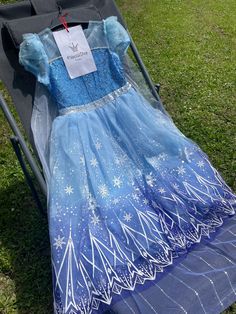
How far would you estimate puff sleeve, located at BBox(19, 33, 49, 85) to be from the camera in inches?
85.6

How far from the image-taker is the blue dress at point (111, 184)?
1842 mm

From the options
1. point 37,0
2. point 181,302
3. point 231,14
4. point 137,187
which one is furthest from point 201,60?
point 181,302

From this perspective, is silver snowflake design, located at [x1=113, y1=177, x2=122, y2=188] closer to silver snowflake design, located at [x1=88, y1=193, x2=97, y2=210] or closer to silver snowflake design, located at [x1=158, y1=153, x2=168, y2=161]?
silver snowflake design, located at [x1=88, y1=193, x2=97, y2=210]

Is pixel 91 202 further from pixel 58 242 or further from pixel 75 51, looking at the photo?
pixel 75 51

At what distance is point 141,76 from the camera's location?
260cm

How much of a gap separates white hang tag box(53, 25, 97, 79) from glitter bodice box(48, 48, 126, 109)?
3 cm

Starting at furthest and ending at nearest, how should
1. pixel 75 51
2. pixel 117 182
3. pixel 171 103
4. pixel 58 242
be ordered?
1. pixel 171 103
2. pixel 75 51
3. pixel 117 182
4. pixel 58 242

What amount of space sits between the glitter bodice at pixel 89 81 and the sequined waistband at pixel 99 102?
0.02 m

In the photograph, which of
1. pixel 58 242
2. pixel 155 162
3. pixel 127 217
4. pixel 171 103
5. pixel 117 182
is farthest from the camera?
pixel 171 103

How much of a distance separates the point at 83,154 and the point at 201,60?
8.89 feet

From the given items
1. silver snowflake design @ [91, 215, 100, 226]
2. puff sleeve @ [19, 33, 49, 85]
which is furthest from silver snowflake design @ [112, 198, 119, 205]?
puff sleeve @ [19, 33, 49, 85]

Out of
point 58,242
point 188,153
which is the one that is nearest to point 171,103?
point 188,153

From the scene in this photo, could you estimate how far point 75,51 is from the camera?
2344 millimetres

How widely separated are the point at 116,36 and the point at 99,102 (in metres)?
0.39
